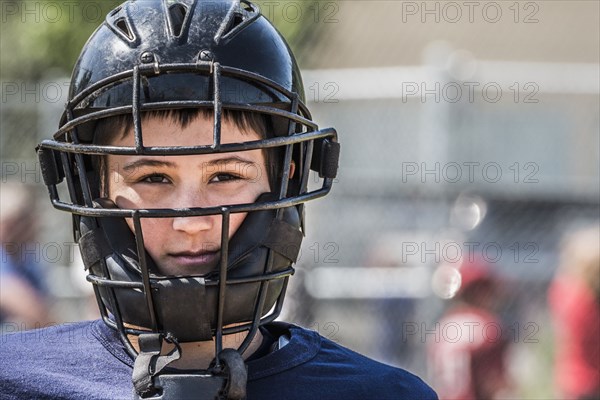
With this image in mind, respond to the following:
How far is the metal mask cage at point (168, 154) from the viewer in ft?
6.34

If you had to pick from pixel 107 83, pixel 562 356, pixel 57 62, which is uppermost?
pixel 57 62

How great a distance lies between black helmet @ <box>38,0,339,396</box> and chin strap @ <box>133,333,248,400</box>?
6 cm

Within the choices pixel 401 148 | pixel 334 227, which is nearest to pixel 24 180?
pixel 334 227

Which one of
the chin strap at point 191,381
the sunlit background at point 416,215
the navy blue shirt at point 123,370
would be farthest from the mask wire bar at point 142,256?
the sunlit background at point 416,215

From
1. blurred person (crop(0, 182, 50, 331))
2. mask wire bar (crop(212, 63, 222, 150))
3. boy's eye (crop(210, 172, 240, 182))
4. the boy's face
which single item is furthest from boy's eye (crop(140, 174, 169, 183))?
blurred person (crop(0, 182, 50, 331))

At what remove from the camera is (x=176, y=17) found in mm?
2178

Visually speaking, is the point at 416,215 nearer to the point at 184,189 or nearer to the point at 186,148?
the point at 184,189

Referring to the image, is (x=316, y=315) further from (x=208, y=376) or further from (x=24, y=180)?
(x=208, y=376)

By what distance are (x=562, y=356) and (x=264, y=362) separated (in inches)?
114

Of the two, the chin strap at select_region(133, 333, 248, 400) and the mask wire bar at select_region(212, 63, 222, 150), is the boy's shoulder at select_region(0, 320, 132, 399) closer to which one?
the chin strap at select_region(133, 333, 248, 400)

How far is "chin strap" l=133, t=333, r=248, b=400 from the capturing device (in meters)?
1.84

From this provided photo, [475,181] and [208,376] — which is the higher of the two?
[475,181]

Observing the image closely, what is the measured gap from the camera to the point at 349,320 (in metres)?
5.26

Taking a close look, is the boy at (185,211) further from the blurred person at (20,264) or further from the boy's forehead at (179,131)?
the blurred person at (20,264)
